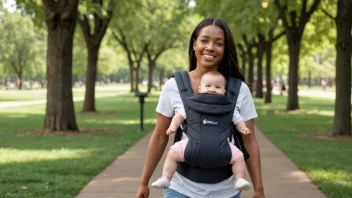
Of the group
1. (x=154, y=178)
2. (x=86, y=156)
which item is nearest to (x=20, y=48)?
(x=86, y=156)

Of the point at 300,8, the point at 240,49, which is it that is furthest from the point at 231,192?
the point at 240,49

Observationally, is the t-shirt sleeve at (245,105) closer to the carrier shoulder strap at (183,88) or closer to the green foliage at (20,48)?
the carrier shoulder strap at (183,88)

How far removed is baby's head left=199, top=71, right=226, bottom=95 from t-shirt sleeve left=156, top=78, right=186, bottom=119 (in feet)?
0.44

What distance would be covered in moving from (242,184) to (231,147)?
0.19m

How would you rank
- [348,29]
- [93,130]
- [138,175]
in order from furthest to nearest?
1. [93,130]
2. [348,29]
3. [138,175]

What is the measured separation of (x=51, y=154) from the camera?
1072 centimetres

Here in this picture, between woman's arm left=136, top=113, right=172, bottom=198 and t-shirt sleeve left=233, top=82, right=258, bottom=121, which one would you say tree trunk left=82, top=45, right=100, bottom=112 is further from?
t-shirt sleeve left=233, top=82, right=258, bottom=121

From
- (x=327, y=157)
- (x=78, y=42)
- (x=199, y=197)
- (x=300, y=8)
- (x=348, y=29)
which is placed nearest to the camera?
(x=199, y=197)

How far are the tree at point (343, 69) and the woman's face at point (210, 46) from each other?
1238 cm

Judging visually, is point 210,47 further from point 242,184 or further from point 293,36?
point 293,36

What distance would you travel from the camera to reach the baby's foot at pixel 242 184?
9.34 ft

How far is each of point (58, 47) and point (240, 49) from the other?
33.9 m

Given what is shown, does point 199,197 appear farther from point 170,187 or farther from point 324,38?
point 324,38

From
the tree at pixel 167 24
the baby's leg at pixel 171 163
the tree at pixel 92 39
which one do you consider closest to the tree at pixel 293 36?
the tree at pixel 167 24
